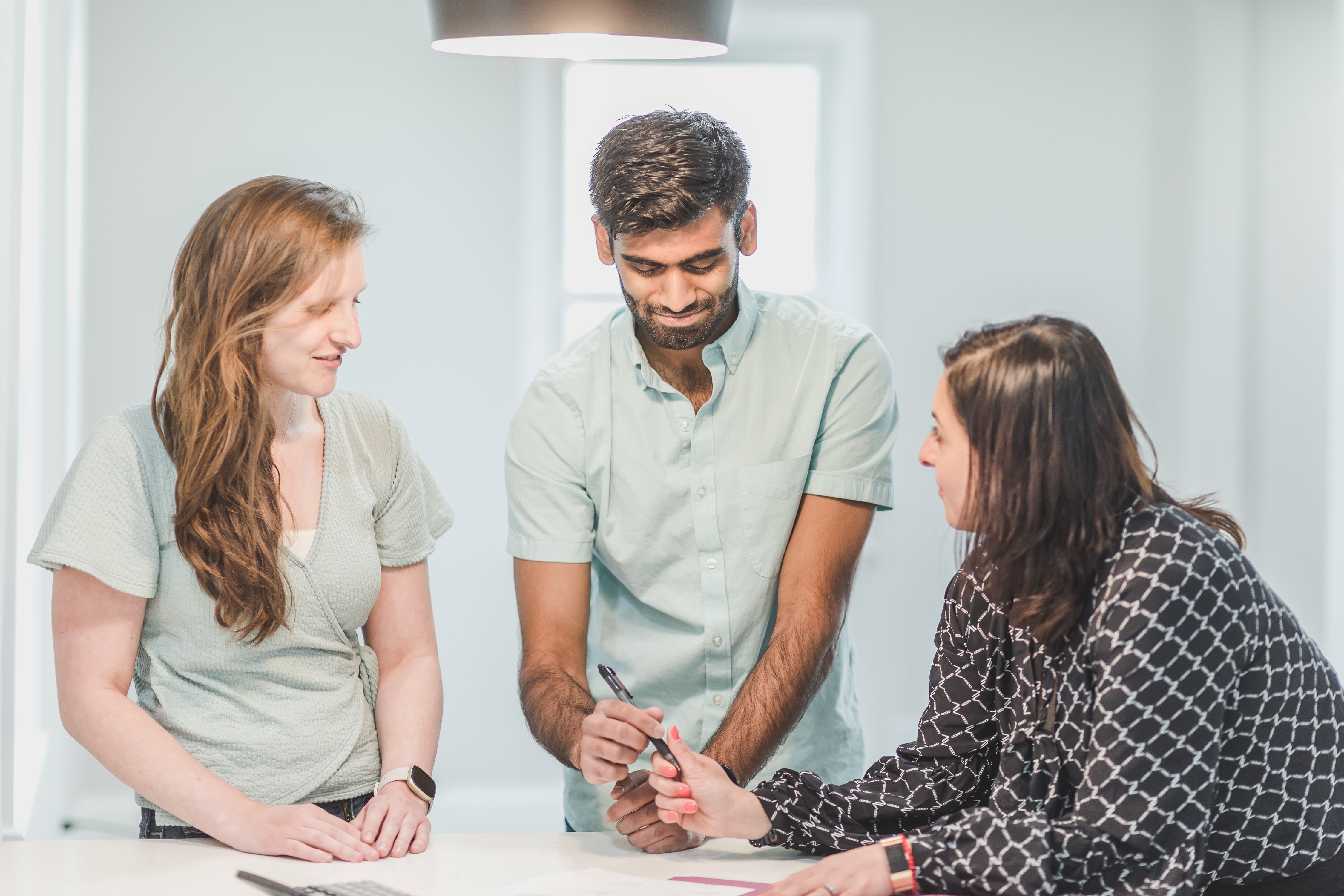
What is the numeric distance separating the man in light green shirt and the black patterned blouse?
0.54 meters

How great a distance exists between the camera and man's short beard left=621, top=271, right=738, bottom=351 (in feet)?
5.91

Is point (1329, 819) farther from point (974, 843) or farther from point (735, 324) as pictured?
point (735, 324)

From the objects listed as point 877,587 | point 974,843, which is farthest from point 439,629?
point 974,843

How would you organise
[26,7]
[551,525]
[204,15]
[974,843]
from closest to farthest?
[974,843] < [551,525] < [26,7] < [204,15]

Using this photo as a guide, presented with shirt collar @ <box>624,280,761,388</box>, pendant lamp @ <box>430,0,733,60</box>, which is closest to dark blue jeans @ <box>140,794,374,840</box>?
shirt collar @ <box>624,280,761,388</box>

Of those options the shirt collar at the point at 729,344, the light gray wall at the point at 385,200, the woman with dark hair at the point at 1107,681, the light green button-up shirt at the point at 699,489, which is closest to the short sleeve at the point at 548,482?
the light green button-up shirt at the point at 699,489

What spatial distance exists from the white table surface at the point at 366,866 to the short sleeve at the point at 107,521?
31cm

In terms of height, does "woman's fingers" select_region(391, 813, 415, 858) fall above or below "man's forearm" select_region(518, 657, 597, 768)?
below

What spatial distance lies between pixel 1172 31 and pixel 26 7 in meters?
3.12

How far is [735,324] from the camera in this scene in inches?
76.7

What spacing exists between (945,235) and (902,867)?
280 cm

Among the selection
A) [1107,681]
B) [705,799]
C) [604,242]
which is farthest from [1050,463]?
[604,242]

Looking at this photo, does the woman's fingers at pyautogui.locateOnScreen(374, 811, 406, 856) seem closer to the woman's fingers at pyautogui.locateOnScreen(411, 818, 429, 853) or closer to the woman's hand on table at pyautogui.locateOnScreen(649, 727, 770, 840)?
the woman's fingers at pyautogui.locateOnScreen(411, 818, 429, 853)

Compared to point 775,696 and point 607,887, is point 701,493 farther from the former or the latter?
Result: point 607,887
